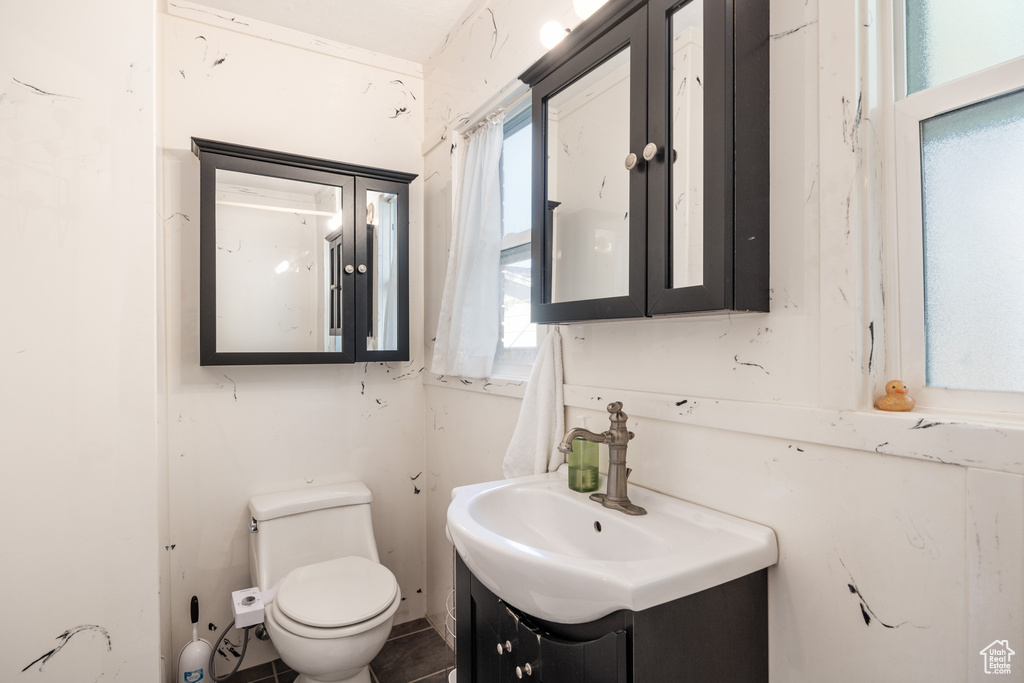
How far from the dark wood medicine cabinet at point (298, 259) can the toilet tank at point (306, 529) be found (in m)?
0.52

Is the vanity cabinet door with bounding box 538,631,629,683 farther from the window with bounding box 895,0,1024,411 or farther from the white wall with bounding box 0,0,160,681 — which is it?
the white wall with bounding box 0,0,160,681

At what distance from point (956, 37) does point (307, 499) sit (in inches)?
84.5

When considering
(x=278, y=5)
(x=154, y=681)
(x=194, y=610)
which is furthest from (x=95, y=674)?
(x=278, y=5)

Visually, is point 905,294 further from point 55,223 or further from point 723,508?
point 55,223

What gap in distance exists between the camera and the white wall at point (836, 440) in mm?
719

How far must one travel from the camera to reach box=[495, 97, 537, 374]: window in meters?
1.86

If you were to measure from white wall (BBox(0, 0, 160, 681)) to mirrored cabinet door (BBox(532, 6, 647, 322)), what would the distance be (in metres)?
1.02

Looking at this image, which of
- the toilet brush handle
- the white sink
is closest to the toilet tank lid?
the toilet brush handle

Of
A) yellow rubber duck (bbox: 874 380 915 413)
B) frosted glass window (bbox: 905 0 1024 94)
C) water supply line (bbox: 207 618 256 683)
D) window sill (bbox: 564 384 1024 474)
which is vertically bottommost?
water supply line (bbox: 207 618 256 683)

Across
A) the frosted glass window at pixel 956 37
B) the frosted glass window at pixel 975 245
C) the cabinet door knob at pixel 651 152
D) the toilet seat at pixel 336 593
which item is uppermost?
the frosted glass window at pixel 956 37

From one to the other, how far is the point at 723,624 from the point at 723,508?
23 centimetres

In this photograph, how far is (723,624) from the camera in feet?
2.92

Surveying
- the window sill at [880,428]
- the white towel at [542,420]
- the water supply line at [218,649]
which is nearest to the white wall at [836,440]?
the window sill at [880,428]

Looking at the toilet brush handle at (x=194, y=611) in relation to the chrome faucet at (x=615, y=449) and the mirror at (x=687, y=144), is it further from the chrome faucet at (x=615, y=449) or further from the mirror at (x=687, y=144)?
the mirror at (x=687, y=144)
